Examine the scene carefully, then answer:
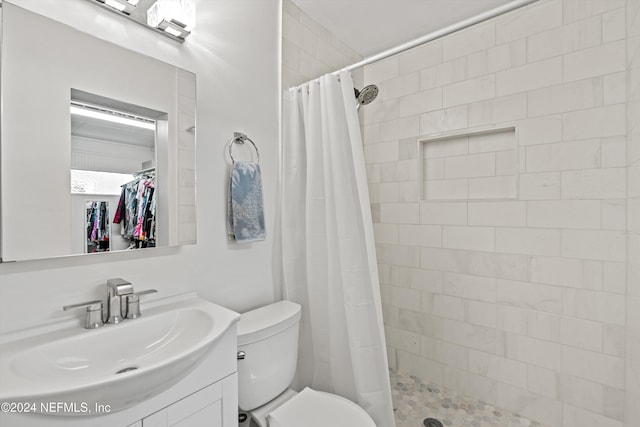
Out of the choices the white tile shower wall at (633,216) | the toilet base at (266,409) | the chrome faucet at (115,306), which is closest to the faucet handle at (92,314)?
the chrome faucet at (115,306)

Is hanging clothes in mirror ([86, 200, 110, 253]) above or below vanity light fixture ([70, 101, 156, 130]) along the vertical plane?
below

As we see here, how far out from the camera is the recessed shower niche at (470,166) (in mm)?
1854

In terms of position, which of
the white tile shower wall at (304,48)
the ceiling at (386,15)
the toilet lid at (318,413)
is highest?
the ceiling at (386,15)

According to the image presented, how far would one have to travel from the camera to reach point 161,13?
1189mm

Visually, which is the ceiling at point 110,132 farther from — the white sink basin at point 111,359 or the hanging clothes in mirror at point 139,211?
the white sink basin at point 111,359

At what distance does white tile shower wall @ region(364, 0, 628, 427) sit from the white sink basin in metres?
1.55

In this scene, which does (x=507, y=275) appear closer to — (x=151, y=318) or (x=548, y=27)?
(x=548, y=27)

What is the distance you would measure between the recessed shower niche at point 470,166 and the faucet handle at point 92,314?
6.25 feet

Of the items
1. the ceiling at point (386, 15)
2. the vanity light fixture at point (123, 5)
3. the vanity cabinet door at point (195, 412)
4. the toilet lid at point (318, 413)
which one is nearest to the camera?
the vanity cabinet door at point (195, 412)

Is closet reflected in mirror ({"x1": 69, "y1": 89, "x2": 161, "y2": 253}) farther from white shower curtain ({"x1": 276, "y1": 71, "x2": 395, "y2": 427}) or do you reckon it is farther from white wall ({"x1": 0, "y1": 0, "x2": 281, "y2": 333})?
white shower curtain ({"x1": 276, "y1": 71, "x2": 395, "y2": 427})

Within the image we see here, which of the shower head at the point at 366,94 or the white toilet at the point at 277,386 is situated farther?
the shower head at the point at 366,94

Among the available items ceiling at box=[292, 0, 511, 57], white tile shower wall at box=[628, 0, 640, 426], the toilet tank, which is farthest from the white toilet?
ceiling at box=[292, 0, 511, 57]

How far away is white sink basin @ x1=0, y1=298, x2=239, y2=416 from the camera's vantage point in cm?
68

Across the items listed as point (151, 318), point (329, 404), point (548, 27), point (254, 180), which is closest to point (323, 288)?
point (329, 404)
